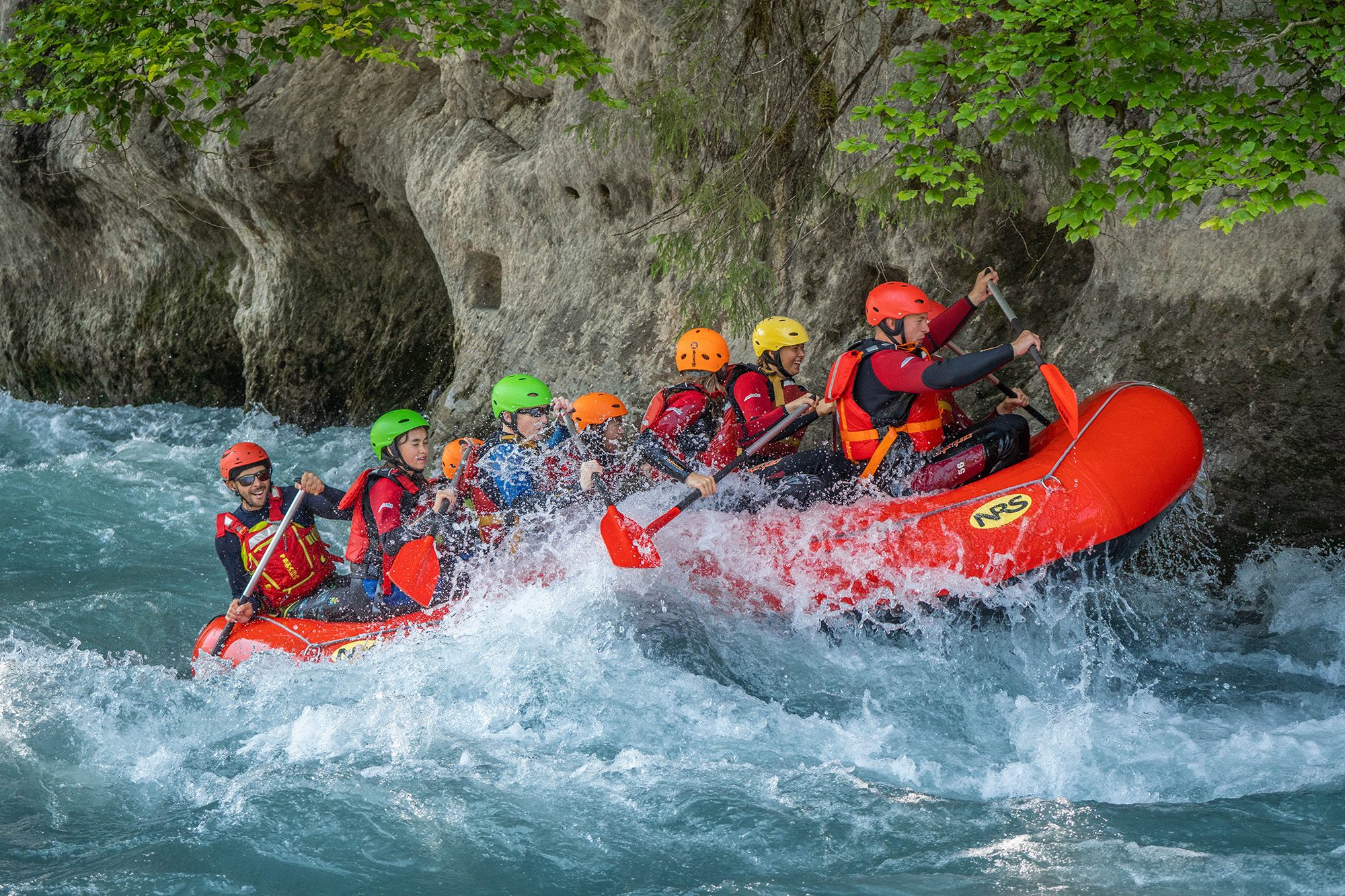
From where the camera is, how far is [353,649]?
5996mm

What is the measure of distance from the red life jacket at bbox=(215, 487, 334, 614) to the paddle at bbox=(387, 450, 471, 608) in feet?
2.39

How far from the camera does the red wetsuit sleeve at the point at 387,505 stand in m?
6.15

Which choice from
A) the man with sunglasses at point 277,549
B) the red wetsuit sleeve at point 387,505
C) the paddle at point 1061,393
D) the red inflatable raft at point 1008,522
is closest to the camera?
the red inflatable raft at point 1008,522

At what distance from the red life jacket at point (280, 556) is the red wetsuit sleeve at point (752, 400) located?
2489 mm

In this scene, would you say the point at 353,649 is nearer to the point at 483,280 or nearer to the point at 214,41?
the point at 214,41

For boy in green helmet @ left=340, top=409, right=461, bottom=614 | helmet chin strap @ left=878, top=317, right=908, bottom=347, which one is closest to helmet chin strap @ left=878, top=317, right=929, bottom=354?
helmet chin strap @ left=878, top=317, right=908, bottom=347

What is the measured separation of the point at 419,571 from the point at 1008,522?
115 inches

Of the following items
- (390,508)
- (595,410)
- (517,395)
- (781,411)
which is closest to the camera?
(390,508)

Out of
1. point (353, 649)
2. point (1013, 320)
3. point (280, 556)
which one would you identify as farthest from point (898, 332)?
point (280, 556)

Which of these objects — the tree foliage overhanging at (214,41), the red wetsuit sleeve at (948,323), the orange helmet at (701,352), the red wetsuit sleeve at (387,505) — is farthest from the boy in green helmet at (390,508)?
the red wetsuit sleeve at (948,323)

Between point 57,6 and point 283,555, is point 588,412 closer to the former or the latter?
point 283,555

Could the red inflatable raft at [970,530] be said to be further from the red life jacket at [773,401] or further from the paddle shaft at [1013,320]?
the red life jacket at [773,401]

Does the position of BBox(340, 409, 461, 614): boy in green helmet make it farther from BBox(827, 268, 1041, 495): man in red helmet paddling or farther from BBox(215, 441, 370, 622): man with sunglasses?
BBox(827, 268, 1041, 495): man in red helmet paddling

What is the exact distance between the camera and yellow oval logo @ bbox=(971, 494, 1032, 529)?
540 cm
